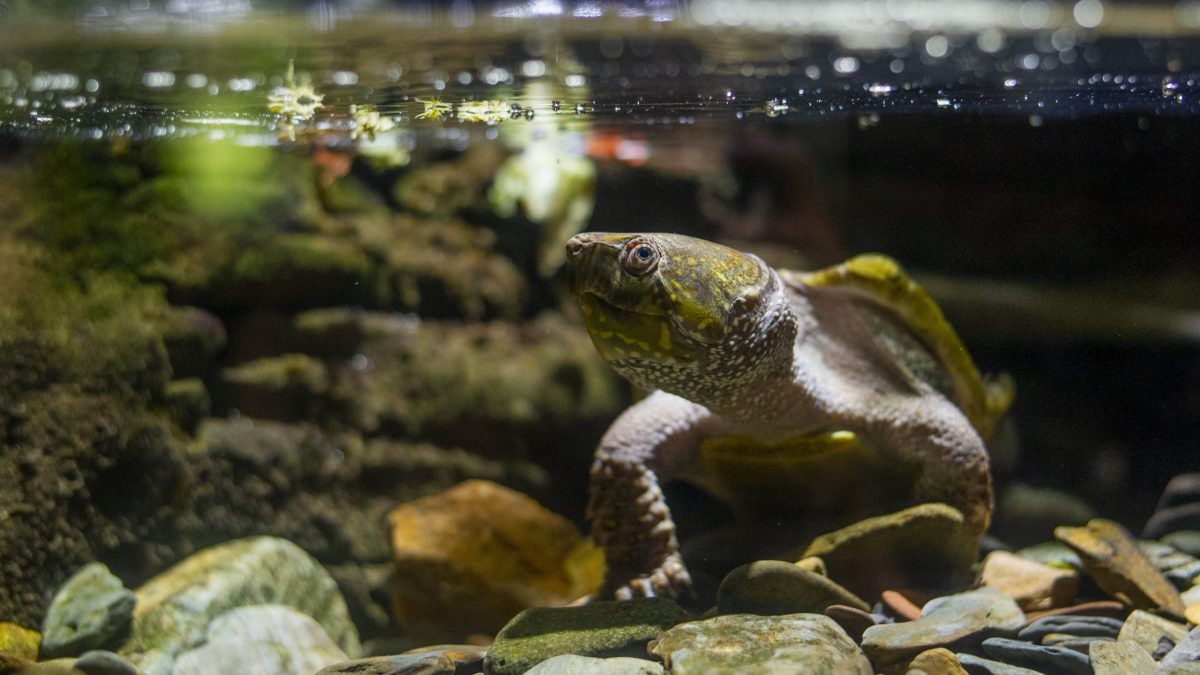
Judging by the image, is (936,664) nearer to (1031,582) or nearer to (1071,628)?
(1071,628)

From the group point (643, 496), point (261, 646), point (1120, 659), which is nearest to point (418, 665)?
point (261, 646)

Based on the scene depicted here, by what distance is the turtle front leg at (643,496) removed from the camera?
2.34 m

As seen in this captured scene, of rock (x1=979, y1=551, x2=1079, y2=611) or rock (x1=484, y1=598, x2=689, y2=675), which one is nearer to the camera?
rock (x1=484, y1=598, x2=689, y2=675)

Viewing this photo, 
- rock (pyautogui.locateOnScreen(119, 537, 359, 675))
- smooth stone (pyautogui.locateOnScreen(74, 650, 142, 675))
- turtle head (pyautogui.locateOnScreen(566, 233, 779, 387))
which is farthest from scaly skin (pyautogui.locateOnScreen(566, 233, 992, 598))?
smooth stone (pyautogui.locateOnScreen(74, 650, 142, 675))

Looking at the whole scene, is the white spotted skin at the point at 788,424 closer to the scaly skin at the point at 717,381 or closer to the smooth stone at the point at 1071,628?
the scaly skin at the point at 717,381

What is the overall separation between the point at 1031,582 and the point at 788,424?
92 centimetres

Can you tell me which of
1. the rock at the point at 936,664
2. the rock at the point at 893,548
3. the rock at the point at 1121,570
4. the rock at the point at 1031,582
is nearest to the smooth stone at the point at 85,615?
the rock at the point at 893,548

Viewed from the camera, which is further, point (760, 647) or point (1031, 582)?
point (1031, 582)

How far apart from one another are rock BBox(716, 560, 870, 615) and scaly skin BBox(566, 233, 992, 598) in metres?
0.31

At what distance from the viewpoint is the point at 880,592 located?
2221 millimetres

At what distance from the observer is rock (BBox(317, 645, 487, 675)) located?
6.17 ft

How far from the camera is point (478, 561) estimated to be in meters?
3.05

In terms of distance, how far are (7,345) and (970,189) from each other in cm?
467

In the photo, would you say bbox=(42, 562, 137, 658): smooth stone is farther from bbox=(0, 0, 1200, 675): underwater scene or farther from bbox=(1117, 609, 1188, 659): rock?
bbox=(1117, 609, 1188, 659): rock
